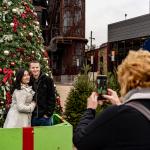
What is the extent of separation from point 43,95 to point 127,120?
503 cm

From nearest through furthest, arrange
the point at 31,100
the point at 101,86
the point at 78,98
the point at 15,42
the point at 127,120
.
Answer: the point at 127,120 → the point at 101,86 → the point at 31,100 → the point at 15,42 → the point at 78,98

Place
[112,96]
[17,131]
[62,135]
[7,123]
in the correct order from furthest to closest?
1. [7,123]
2. [62,135]
3. [17,131]
4. [112,96]

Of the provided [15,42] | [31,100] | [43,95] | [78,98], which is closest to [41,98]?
[43,95]

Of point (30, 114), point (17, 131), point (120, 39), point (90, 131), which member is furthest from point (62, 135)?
point (120, 39)

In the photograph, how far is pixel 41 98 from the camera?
762 centimetres

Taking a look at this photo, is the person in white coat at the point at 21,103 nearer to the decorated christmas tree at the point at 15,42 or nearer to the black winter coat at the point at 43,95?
the black winter coat at the point at 43,95

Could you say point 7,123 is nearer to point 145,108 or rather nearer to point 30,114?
point 30,114

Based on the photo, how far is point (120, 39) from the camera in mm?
33281

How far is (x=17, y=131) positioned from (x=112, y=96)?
301cm

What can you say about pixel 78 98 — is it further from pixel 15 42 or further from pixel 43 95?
pixel 43 95

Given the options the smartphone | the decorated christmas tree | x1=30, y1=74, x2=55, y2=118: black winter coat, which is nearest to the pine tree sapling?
the decorated christmas tree

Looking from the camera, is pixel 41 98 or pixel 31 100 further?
pixel 41 98

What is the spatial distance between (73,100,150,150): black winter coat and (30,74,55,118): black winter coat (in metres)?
4.84

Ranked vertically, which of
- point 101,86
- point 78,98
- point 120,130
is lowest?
point 78,98
